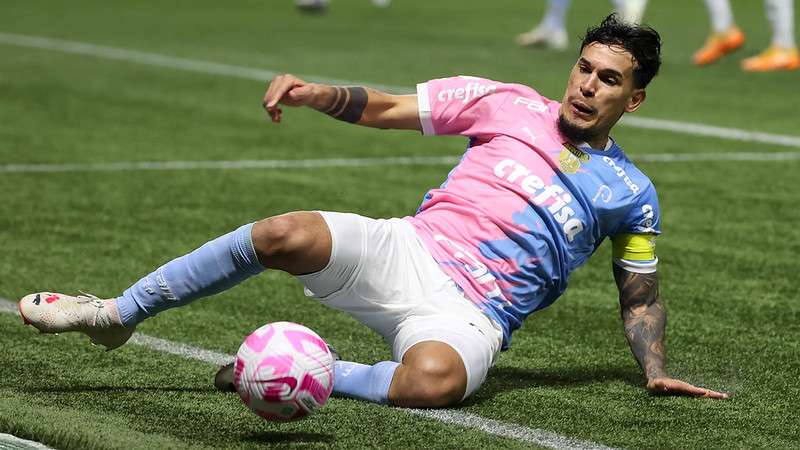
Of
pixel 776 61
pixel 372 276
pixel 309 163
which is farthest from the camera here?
pixel 776 61

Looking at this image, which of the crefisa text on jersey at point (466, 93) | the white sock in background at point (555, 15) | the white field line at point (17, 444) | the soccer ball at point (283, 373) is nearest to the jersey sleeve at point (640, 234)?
the crefisa text on jersey at point (466, 93)

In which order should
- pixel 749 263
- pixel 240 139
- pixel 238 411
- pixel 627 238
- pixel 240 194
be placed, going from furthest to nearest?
1. pixel 240 139
2. pixel 240 194
3. pixel 749 263
4. pixel 627 238
5. pixel 238 411

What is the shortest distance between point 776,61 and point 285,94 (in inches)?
390

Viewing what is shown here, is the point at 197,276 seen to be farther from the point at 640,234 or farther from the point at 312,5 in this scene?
the point at 312,5

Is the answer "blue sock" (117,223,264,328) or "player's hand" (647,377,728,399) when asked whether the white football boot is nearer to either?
"blue sock" (117,223,264,328)

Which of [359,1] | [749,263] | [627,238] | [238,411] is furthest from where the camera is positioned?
[359,1]

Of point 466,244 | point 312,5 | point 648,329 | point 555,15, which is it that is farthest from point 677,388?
point 312,5

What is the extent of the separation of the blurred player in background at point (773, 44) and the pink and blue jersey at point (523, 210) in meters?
9.04

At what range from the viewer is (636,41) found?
511cm

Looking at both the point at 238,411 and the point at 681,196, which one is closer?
the point at 238,411

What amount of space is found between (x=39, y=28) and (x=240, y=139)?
7.70 metres

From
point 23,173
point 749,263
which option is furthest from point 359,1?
point 749,263

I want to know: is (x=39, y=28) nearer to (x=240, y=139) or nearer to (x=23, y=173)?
(x=240, y=139)

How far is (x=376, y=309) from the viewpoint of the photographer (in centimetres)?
486
